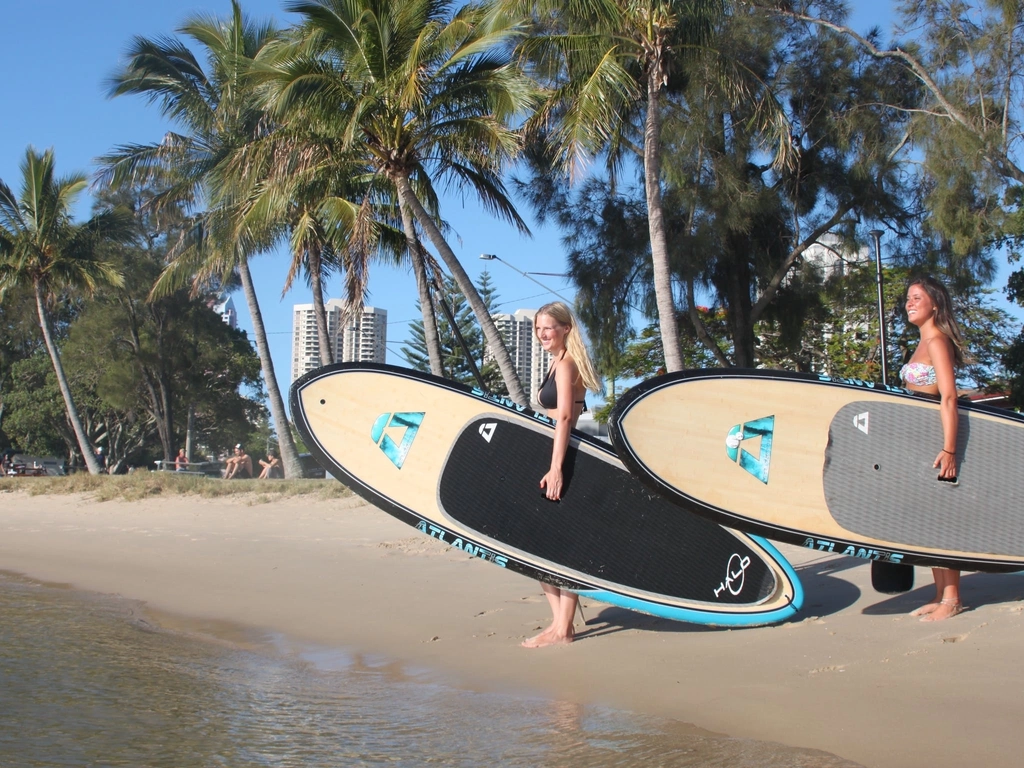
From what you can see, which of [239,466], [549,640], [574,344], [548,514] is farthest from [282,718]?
[239,466]

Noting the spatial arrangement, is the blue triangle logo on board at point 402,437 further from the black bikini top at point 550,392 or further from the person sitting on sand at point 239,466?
the person sitting on sand at point 239,466

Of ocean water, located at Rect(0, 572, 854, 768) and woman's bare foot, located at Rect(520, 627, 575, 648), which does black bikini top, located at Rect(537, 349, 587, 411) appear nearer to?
woman's bare foot, located at Rect(520, 627, 575, 648)

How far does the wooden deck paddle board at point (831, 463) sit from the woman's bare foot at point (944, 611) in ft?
0.70

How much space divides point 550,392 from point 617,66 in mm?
5860

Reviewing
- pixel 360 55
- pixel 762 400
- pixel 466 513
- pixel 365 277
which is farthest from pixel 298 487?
pixel 762 400

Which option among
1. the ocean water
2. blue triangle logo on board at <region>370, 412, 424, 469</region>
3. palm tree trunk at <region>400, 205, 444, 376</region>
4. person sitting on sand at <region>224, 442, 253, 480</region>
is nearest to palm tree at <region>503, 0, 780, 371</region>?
palm tree trunk at <region>400, 205, 444, 376</region>

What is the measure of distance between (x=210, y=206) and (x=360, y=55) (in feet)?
24.7

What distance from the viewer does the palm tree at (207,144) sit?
651 inches

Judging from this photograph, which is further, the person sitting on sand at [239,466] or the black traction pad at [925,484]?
the person sitting on sand at [239,466]

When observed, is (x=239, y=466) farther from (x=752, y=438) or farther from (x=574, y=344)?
(x=752, y=438)

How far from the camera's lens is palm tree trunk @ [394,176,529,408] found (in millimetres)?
11344

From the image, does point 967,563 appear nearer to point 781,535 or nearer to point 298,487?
point 781,535

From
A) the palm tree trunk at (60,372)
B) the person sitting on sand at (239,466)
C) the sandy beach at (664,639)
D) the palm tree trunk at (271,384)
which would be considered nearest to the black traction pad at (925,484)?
the sandy beach at (664,639)

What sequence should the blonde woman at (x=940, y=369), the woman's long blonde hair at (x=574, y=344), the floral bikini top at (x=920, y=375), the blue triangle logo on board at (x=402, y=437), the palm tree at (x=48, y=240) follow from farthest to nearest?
the palm tree at (x=48, y=240)
the blue triangle logo on board at (x=402, y=437)
the woman's long blonde hair at (x=574, y=344)
the floral bikini top at (x=920, y=375)
the blonde woman at (x=940, y=369)
